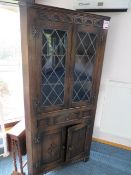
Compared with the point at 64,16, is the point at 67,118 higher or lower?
lower

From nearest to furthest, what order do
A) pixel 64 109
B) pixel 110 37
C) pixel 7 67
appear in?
pixel 64 109, pixel 110 37, pixel 7 67

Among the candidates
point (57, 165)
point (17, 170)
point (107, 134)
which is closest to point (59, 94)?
point (57, 165)

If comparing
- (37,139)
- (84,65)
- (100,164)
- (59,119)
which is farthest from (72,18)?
(100,164)

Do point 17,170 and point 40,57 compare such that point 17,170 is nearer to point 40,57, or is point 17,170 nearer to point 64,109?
point 64,109

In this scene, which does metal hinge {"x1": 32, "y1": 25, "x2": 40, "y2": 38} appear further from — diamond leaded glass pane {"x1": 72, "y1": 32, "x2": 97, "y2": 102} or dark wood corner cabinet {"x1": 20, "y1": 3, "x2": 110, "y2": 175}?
diamond leaded glass pane {"x1": 72, "y1": 32, "x2": 97, "y2": 102}

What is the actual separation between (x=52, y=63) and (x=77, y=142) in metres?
0.97

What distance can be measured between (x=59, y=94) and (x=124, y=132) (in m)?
1.11

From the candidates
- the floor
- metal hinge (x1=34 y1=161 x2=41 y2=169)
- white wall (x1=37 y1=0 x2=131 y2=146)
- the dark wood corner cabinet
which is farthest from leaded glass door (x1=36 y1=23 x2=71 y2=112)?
the floor

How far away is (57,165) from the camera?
1.87 meters

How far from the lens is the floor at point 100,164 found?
1942 millimetres

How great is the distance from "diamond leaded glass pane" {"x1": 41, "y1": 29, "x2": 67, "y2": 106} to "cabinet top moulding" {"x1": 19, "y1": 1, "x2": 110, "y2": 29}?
11cm

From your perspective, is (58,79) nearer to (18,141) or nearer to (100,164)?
(18,141)

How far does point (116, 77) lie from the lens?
6.79ft

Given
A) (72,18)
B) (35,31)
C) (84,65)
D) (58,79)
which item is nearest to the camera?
(35,31)
